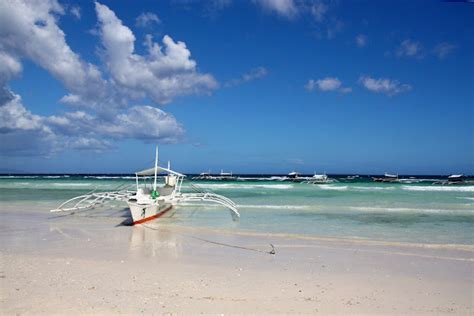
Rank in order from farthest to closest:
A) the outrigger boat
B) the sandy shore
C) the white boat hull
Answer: the outrigger boat, the white boat hull, the sandy shore

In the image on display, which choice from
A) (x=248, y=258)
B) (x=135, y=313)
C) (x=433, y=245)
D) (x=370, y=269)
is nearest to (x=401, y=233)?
(x=433, y=245)

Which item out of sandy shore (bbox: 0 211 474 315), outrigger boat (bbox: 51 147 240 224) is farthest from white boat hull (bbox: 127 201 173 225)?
sandy shore (bbox: 0 211 474 315)

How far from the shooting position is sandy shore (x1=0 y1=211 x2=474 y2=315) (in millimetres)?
5066

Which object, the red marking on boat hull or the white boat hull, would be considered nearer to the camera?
the white boat hull

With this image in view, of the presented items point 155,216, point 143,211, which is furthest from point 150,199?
point 155,216

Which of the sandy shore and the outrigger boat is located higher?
the outrigger boat

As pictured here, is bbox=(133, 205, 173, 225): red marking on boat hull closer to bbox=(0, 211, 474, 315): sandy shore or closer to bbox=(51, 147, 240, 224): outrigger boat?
bbox=(51, 147, 240, 224): outrigger boat

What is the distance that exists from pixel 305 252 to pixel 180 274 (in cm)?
349

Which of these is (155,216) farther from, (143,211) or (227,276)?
(227,276)

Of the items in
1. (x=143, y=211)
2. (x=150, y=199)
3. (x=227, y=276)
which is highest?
(x=150, y=199)

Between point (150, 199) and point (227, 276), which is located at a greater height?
point (150, 199)

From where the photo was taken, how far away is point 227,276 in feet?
21.7

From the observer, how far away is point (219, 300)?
5.25m

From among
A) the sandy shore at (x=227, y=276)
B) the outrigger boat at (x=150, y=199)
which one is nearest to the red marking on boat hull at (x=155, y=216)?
the outrigger boat at (x=150, y=199)
